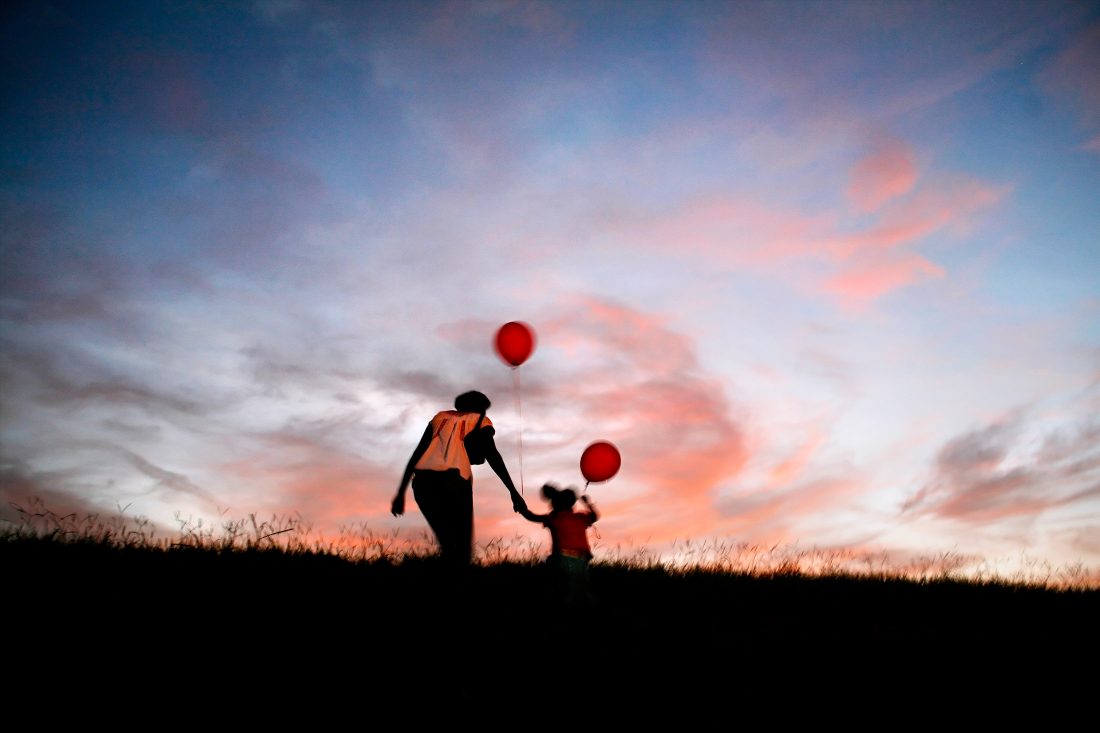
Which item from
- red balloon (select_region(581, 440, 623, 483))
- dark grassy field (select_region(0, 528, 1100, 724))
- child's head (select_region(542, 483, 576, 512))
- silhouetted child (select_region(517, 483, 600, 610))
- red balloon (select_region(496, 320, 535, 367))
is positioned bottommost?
dark grassy field (select_region(0, 528, 1100, 724))

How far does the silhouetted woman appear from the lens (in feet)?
22.2

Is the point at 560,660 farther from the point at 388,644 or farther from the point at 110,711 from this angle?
the point at 110,711

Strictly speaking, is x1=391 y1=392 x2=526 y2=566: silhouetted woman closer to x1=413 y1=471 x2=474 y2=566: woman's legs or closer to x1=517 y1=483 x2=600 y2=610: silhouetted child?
x1=413 y1=471 x2=474 y2=566: woman's legs

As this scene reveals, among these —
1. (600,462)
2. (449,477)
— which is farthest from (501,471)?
(600,462)

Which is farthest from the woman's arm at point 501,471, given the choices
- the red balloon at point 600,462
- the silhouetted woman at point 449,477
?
the red balloon at point 600,462

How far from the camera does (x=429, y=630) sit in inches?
209

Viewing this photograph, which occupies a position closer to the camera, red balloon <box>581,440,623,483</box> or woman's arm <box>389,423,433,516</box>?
woman's arm <box>389,423,433,516</box>

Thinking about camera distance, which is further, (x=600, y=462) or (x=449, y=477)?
(x=600, y=462)

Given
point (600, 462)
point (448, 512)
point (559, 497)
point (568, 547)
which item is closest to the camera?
point (448, 512)

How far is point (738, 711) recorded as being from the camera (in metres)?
4.09

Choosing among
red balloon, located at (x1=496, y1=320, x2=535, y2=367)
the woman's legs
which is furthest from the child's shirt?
red balloon, located at (x1=496, y1=320, x2=535, y2=367)

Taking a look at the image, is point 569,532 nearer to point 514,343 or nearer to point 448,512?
point 448,512

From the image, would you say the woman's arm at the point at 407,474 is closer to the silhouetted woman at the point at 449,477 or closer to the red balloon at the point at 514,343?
the silhouetted woman at the point at 449,477

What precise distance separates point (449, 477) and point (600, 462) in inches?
96.1
